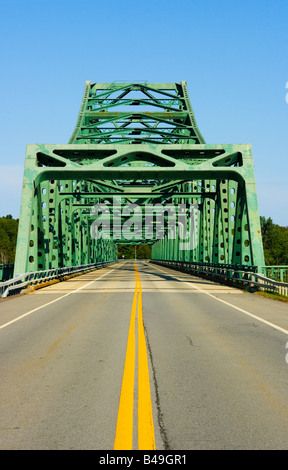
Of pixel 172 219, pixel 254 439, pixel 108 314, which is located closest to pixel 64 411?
pixel 254 439

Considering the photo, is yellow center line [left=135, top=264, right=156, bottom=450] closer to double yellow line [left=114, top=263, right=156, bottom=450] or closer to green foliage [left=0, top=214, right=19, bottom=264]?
double yellow line [left=114, top=263, right=156, bottom=450]

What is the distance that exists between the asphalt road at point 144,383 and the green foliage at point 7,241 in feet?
434

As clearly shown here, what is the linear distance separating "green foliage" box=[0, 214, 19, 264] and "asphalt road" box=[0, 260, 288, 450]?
132396 millimetres

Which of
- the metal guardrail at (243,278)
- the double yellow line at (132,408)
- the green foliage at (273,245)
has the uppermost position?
the green foliage at (273,245)

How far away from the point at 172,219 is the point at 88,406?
51.3m

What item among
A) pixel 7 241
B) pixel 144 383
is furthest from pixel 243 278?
pixel 7 241

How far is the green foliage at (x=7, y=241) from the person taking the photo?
141500mm

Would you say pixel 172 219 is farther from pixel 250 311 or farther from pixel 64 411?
pixel 64 411

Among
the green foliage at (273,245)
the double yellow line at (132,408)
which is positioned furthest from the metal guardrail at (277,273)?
the green foliage at (273,245)

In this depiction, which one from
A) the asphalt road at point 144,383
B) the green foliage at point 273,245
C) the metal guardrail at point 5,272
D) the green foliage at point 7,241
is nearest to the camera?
the asphalt road at point 144,383

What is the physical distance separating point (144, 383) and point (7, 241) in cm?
14761

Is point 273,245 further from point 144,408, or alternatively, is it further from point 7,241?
point 144,408

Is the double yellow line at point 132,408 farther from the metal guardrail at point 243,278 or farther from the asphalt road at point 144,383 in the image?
the metal guardrail at point 243,278

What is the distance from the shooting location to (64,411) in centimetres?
422
